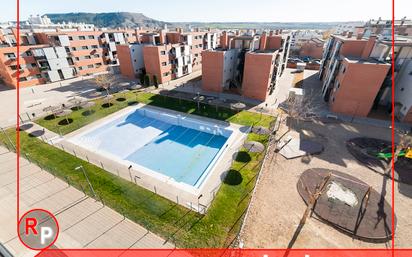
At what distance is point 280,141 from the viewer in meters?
24.9

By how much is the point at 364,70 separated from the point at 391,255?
24.8 metres

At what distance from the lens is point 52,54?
46.7 m

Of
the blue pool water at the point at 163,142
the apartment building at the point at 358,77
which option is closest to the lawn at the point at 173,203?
the blue pool water at the point at 163,142

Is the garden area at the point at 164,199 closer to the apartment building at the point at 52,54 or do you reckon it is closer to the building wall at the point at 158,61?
the building wall at the point at 158,61

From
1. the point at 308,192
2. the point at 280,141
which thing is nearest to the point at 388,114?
the point at 280,141

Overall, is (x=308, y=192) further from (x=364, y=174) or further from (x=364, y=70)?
(x=364, y=70)

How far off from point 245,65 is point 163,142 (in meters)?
Result: 20.8

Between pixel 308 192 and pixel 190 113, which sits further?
pixel 190 113

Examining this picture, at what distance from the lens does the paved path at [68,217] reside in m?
13.8

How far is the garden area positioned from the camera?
14.3 m

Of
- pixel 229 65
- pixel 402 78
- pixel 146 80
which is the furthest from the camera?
pixel 146 80

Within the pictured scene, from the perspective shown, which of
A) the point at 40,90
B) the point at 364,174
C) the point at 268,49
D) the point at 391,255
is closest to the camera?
the point at 391,255

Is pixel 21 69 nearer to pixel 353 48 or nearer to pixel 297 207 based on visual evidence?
pixel 297 207

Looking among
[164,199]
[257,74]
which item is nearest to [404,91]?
[257,74]
